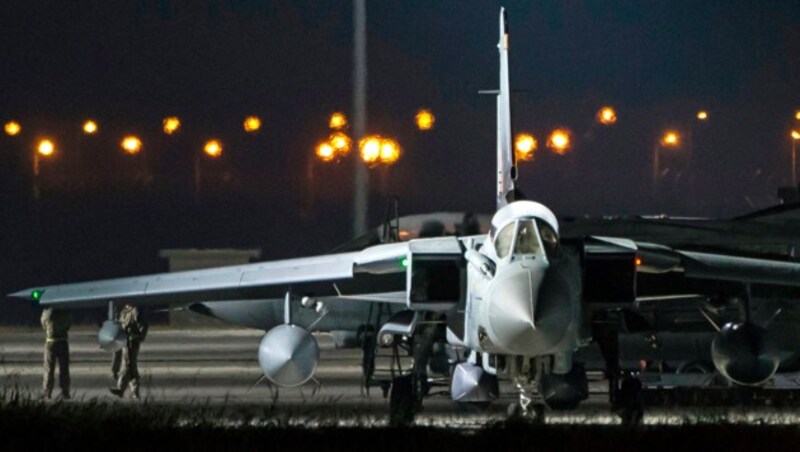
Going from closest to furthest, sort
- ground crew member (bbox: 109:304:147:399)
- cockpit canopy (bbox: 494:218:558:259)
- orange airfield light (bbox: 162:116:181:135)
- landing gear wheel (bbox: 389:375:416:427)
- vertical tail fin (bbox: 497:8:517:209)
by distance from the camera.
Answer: cockpit canopy (bbox: 494:218:558:259) < landing gear wheel (bbox: 389:375:416:427) < vertical tail fin (bbox: 497:8:517:209) < ground crew member (bbox: 109:304:147:399) < orange airfield light (bbox: 162:116:181:135)

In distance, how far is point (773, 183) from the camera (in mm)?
→ 49500

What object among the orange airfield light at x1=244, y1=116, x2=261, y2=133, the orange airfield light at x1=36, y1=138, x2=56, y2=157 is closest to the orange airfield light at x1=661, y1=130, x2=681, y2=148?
the orange airfield light at x1=244, y1=116, x2=261, y2=133

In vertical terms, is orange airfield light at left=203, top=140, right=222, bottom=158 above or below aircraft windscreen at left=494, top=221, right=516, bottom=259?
above

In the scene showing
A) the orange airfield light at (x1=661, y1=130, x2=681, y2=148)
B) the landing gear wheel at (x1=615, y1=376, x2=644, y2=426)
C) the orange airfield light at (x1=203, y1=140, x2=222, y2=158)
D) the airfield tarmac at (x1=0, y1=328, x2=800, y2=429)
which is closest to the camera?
the airfield tarmac at (x1=0, y1=328, x2=800, y2=429)

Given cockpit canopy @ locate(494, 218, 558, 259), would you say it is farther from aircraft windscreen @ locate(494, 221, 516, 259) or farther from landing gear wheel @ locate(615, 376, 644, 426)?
landing gear wheel @ locate(615, 376, 644, 426)

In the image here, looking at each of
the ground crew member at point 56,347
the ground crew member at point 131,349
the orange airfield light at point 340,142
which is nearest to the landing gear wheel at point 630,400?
the ground crew member at point 131,349

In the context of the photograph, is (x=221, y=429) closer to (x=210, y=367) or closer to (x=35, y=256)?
(x=210, y=367)

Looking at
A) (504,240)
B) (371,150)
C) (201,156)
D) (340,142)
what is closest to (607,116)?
(340,142)

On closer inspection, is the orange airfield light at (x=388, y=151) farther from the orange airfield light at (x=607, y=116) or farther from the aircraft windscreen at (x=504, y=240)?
the aircraft windscreen at (x=504, y=240)

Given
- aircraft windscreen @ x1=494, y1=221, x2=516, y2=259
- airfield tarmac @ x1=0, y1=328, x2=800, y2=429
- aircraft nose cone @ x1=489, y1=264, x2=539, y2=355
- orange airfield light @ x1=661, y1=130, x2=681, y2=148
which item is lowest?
airfield tarmac @ x1=0, y1=328, x2=800, y2=429

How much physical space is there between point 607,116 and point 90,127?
531 inches

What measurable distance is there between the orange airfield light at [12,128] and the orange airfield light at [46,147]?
92 centimetres

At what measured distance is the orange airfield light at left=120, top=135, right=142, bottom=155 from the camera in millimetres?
41844

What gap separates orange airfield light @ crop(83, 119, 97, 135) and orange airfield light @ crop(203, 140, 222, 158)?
300 cm
